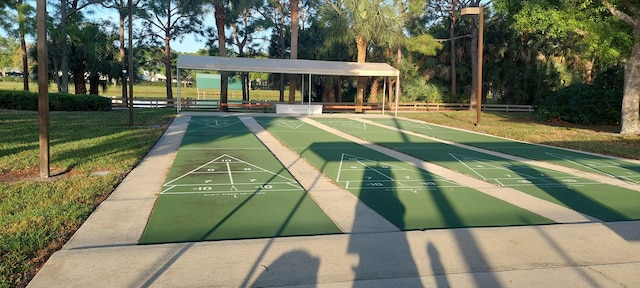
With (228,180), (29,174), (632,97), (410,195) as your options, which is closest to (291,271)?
(410,195)

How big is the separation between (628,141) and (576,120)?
9.61 m

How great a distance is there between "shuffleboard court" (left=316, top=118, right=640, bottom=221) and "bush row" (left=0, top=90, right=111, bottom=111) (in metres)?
19.9

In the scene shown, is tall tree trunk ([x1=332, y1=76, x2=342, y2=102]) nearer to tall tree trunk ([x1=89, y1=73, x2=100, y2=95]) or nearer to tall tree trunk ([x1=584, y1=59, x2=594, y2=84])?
tall tree trunk ([x1=89, y1=73, x2=100, y2=95])

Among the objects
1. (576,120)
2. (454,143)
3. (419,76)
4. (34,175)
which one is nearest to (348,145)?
(454,143)

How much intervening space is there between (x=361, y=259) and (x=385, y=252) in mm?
360

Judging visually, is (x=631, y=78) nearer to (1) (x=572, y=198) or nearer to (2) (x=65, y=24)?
(1) (x=572, y=198)

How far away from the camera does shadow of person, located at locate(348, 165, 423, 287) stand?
14.5 feet

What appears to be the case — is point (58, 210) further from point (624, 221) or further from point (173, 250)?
point (624, 221)

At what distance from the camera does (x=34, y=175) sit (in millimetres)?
8594

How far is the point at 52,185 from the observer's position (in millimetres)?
7723

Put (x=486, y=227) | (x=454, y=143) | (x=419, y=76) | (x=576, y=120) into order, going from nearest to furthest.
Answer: (x=486, y=227)
(x=454, y=143)
(x=576, y=120)
(x=419, y=76)

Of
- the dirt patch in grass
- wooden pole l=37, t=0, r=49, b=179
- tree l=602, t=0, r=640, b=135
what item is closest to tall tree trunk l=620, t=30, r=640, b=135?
tree l=602, t=0, r=640, b=135

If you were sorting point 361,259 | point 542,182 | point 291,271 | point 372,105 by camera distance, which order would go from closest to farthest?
point 291,271
point 361,259
point 542,182
point 372,105

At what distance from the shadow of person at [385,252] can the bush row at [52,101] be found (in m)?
24.0
